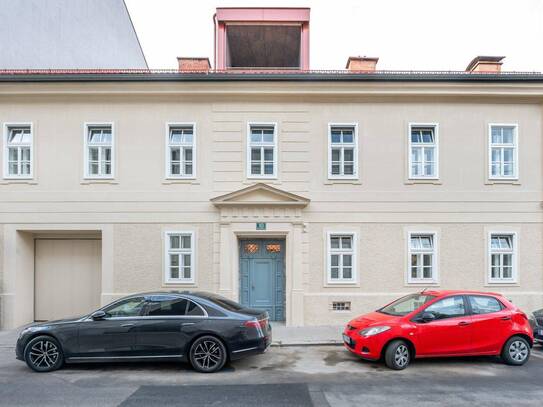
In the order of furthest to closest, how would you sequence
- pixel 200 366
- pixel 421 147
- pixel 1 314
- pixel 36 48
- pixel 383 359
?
1. pixel 36 48
2. pixel 421 147
3. pixel 1 314
4. pixel 383 359
5. pixel 200 366

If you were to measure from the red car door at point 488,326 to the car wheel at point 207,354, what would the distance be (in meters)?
4.83

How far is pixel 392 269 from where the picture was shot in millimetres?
10945

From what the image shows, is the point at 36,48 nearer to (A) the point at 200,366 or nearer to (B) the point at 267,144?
(B) the point at 267,144

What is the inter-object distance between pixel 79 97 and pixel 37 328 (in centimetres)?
695

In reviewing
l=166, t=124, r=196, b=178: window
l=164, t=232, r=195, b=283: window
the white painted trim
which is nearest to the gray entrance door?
l=164, t=232, r=195, b=283: window

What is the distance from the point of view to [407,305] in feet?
25.6

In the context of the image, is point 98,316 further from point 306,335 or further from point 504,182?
point 504,182

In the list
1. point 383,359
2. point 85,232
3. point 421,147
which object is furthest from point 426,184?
point 85,232

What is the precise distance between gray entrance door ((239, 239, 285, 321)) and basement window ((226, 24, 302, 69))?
754 centimetres

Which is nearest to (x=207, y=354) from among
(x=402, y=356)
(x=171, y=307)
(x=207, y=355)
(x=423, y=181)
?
(x=207, y=355)

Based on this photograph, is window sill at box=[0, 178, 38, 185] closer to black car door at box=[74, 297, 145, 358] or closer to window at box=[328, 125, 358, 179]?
black car door at box=[74, 297, 145, 358]

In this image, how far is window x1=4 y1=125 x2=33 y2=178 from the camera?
36.1ft

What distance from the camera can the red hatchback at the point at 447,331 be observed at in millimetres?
7008

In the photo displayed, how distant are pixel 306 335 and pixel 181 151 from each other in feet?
20.7
